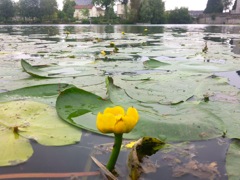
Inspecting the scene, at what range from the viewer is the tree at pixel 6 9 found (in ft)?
103

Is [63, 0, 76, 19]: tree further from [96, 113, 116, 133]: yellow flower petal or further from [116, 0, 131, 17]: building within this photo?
[96, 113, 116, 133]: yellow flower petal

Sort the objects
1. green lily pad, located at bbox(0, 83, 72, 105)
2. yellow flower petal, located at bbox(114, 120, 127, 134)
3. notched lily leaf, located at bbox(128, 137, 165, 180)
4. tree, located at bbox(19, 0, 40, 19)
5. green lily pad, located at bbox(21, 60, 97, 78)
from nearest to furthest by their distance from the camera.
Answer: yellow flower petal, located at bbox(114, 120, 127, 134) → notched lily leaf, located at bbox(128, 137, 165, 180) → green lily pad, located at bbox(0, 83, 72, 105) → green lily pad, located at bbox(21, 60, 97, 78) → tree, located at bbox(19, 0, 40, 19)

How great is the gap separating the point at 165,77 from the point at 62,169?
1.16 meters

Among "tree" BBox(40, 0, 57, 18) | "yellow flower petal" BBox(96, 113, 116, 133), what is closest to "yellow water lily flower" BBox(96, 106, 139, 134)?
"yellow flower petal" BBox(96, 113, 116, 133)

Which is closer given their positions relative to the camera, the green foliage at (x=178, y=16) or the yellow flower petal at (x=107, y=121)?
the yellow flower petal at (x=107, y=121)

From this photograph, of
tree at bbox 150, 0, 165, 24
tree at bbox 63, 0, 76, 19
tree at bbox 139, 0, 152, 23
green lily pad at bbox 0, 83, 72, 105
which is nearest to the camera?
green lily pad at bbox 0, 83, 72, 105

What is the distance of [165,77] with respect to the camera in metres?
1.72

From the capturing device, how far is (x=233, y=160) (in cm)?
73

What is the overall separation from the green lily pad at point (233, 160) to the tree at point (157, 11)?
28918 mm

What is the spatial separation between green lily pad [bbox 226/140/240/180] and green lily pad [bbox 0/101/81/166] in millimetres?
478

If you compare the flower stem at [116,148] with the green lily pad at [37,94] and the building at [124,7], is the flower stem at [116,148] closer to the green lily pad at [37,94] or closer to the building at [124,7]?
the green lily pad at [37,94]

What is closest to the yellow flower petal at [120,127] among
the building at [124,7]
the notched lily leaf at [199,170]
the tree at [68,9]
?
the notched lily leaf at [199,170]

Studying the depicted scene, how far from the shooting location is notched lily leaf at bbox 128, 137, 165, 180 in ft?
2.17

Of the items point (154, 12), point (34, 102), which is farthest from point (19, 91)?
point (154, 12)
